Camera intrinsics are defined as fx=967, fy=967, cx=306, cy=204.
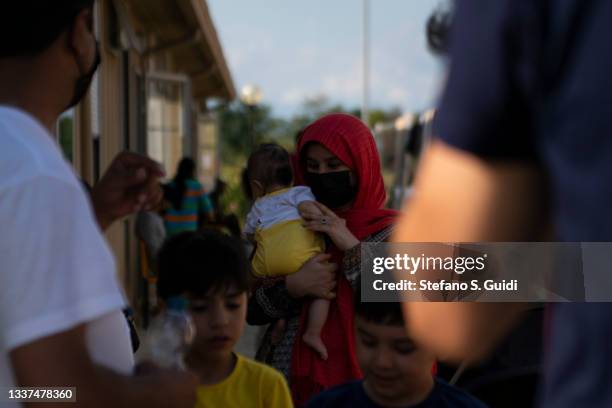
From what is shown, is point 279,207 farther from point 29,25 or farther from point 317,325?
point 29,25

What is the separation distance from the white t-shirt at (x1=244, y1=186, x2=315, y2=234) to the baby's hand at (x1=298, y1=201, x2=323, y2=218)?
5cm

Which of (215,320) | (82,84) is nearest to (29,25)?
(82,84)

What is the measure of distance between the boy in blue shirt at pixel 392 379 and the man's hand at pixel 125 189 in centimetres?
61

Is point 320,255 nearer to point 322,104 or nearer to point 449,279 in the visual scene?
point 449,279

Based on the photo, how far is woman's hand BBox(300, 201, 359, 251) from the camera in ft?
10.6

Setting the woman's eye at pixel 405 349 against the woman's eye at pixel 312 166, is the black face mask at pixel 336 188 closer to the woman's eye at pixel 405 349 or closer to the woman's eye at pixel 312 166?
the woman's eye at pixel 312 166

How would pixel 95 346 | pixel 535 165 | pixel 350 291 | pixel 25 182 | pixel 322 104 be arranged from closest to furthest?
pixel 535 165 < pixel 25 182 < pixel 95 346 < pixel 350 291 < pixel 322 104

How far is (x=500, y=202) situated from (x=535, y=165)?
0.06m

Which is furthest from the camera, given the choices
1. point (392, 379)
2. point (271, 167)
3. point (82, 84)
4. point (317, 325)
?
point (271, 167)

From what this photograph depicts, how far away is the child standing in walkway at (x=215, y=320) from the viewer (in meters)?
2.29

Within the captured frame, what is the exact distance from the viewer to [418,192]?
1168mm

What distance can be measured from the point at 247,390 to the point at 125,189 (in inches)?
25.3

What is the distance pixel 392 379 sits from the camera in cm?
220

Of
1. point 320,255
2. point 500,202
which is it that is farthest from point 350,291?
point 500,202
